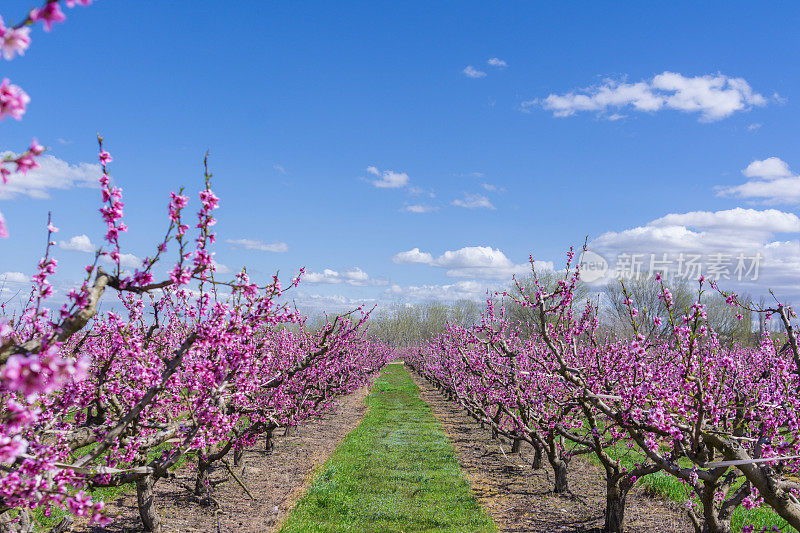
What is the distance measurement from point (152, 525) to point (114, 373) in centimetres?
321

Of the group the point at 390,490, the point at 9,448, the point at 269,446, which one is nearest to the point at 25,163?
the point at 9,448

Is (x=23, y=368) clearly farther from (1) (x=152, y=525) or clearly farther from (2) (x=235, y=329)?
(1) (x=152, y=525)

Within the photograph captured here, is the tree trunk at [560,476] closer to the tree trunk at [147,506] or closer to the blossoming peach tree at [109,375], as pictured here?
the blossoming peach tree at [109,375]

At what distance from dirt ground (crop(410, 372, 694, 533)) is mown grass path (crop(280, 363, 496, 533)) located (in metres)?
0.56

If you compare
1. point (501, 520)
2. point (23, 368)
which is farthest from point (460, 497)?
point (23, 368)

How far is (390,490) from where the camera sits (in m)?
12.9

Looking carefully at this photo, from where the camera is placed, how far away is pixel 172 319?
9984mm

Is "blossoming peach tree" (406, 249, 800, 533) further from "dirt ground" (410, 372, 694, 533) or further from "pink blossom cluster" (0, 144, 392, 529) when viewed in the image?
"pink blossom cluster" (0, 144, 392, 529)

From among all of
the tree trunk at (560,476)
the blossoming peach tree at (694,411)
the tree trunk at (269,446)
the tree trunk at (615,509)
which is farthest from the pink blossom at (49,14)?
the tree trunk at (269,446)

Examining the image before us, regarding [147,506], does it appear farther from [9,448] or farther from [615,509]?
[615,509]

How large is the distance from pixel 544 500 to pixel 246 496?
296 inches

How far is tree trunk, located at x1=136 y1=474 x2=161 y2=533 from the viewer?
8984 millimetres

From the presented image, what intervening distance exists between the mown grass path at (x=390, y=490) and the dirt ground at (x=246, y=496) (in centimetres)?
56

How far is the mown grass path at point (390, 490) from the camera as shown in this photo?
1045cm
